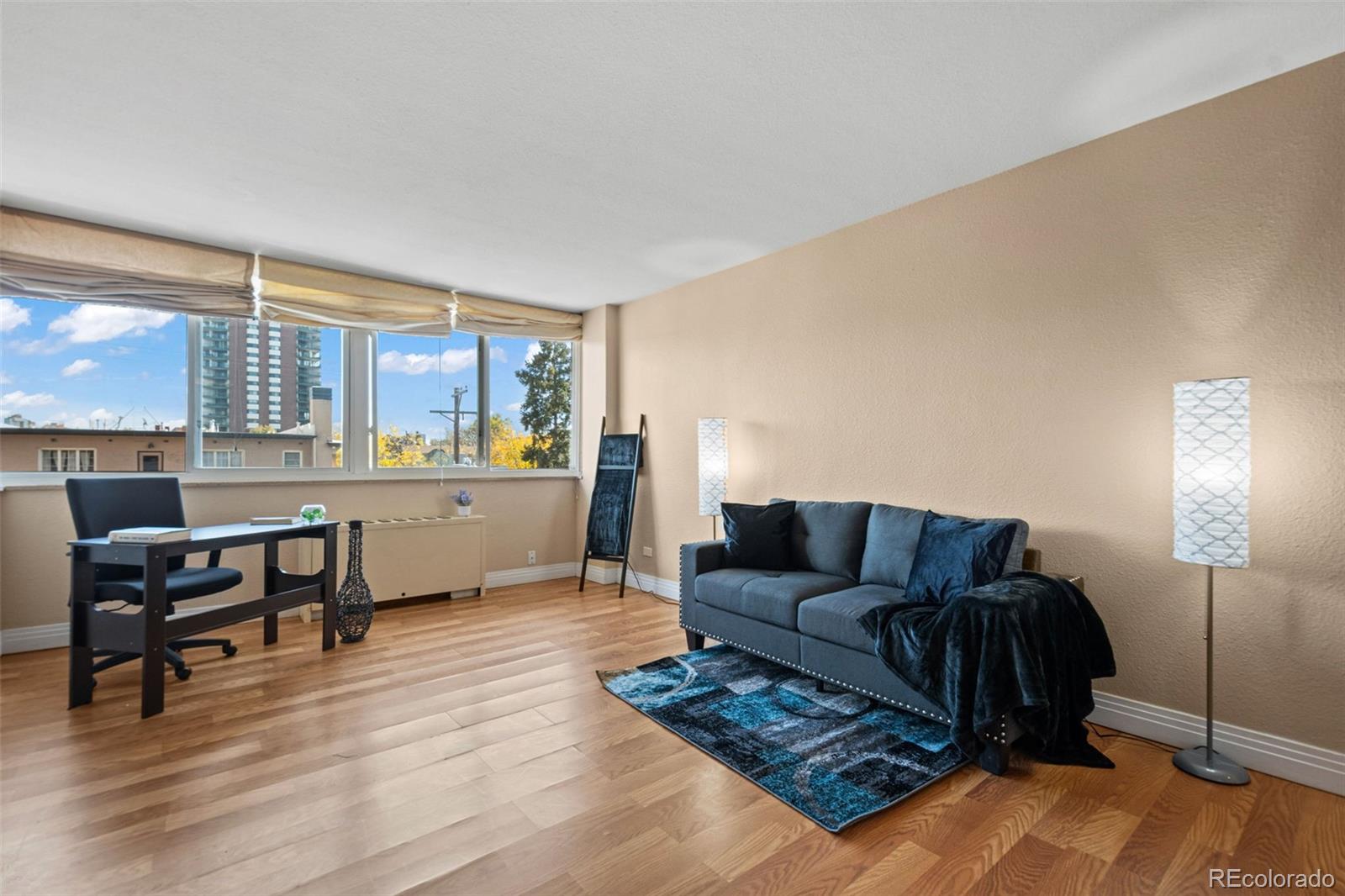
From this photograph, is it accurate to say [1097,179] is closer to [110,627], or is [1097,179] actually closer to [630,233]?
[630,233]

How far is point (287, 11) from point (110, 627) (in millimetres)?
2813

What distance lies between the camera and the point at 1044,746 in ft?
7.72

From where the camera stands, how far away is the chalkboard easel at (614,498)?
539 centimetres

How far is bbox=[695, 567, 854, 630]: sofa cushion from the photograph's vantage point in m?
3.12

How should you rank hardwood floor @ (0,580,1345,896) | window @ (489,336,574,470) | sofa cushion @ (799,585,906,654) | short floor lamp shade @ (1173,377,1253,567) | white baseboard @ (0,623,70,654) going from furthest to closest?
window @ (489,336,574,470), white baseboard @ (0,623,70,654), sofa cushion @ (799,585,906,654), short floor lamp shade @ (1173,377,1253,567), hardwood floor @ (0,580,1345,896)

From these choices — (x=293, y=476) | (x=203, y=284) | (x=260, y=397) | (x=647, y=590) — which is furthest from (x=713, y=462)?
(x=203, y=284)

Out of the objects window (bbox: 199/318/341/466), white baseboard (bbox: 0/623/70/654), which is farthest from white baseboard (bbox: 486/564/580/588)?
white baseboard (bbox: 0/623/70/654)

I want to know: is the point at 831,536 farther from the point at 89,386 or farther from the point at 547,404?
the point at 89,386

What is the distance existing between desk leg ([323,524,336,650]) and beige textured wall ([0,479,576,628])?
3.21 feet

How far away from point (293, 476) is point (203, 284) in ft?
4.63

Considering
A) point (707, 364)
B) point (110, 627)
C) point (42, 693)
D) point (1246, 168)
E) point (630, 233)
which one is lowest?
point (42, 693)

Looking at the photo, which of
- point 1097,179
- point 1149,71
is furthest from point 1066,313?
point 1149,71

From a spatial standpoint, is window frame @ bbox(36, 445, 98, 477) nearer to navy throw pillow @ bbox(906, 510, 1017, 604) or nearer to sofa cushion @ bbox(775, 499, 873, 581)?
sofa cushion @ bbox(775, 499, 873, 581)

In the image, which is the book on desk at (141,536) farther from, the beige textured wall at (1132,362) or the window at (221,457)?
the beige textured wall at (1132,362)
